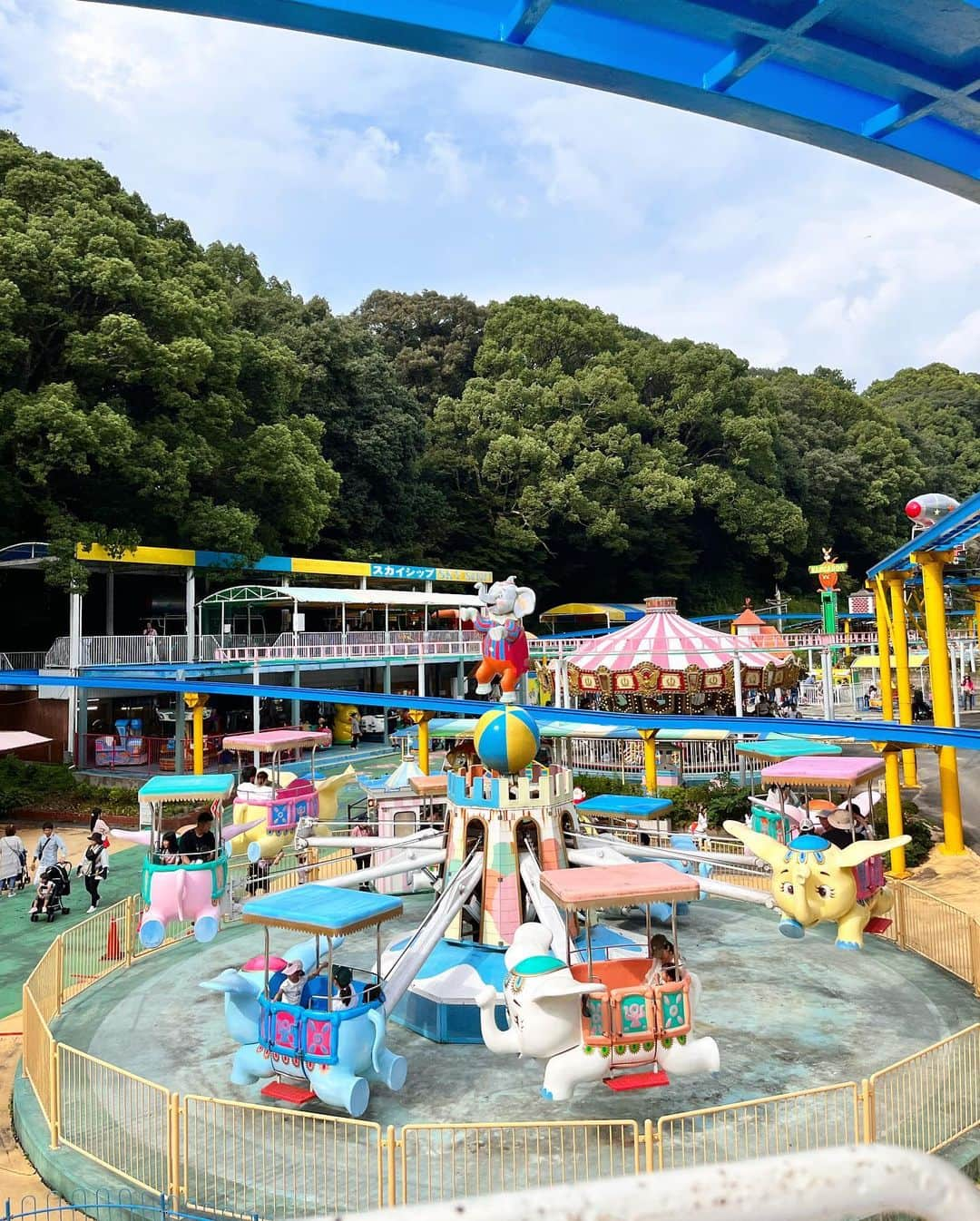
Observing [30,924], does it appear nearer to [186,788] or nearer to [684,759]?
[186,788]

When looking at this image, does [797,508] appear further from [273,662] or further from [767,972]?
[767,972]

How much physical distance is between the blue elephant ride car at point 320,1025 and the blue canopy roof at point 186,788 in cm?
325

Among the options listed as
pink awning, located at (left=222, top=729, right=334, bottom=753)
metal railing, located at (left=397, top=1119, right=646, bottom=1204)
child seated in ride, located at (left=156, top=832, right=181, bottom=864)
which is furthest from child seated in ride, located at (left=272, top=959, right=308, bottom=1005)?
pink awning, located at (left=222, top=729, right=334, bottom=753)

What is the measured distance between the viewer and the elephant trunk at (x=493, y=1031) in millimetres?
8883

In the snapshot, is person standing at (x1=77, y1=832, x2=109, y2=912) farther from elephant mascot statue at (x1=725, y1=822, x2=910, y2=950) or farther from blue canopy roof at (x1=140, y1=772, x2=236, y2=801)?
elephant mascot statue at (x1=725, y1=822, x2=910, y2=950)

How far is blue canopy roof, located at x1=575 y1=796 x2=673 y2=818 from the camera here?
1557 cm

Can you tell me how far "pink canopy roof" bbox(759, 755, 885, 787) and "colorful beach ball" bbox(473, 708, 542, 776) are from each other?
10.6 feet

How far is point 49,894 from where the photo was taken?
15.8 m

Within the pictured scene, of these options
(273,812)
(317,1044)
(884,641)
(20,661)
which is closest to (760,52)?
(317,1044)

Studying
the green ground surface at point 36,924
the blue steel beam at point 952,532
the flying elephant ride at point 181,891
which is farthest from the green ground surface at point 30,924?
the blue steel beam at point 952,532

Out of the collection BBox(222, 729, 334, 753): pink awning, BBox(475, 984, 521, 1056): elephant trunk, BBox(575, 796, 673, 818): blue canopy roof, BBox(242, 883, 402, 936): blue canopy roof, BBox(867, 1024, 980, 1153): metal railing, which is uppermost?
BBox(222, 729, 334, 753): pink awning

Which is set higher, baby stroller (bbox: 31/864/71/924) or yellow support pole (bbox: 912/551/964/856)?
yellow support pole (bbox: 912/551/964/856)

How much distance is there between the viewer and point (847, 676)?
43.5 meters

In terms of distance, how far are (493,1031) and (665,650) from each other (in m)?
18.8
